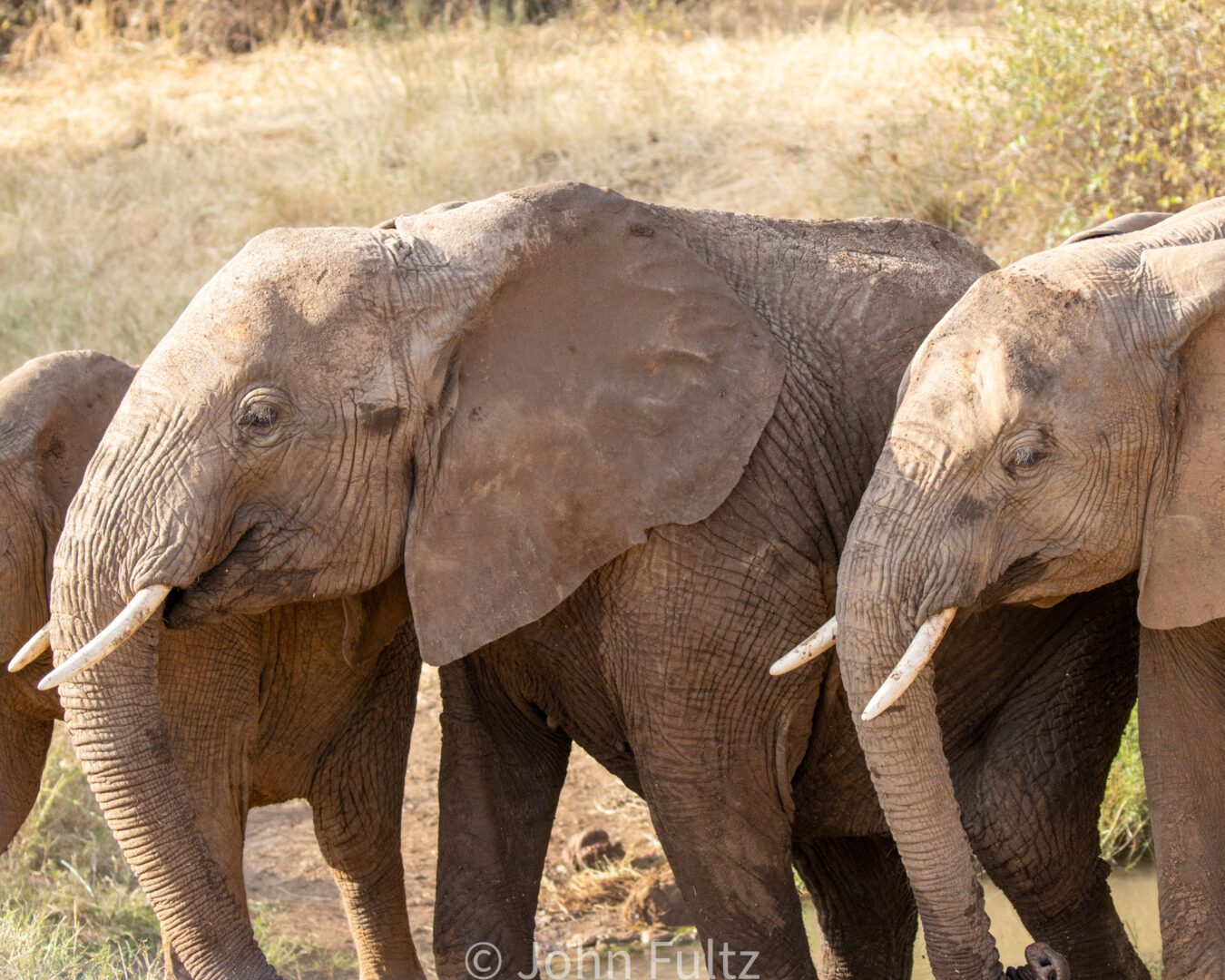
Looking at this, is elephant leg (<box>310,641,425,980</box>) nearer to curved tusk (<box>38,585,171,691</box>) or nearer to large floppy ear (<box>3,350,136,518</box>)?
large floppy ear (<box>3,350,136,518</box>)

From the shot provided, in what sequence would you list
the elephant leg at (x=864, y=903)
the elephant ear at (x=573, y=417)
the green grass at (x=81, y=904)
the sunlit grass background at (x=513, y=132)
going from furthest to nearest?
the sunlit grass background at (x=513, y=132), the green grass at (x=81, y=904), the elephant leg at (x=864, y=903), the elephant ear at (x=573, y=417)

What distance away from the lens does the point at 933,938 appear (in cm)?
425

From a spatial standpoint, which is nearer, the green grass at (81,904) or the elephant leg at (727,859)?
the elephant leg at (727,859)

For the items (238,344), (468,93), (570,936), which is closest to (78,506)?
(238,344)

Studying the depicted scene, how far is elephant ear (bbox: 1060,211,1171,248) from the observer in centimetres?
484

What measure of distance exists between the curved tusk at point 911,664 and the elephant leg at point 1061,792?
0.97 m

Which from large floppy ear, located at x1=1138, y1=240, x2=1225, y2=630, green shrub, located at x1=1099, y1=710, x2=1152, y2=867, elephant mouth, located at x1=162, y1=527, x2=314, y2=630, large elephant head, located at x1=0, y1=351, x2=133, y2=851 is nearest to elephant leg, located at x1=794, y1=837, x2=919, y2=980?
green shrub, located at x1=1099, y1=710, x2=1152, y2=867

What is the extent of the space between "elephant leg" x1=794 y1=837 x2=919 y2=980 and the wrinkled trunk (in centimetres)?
164

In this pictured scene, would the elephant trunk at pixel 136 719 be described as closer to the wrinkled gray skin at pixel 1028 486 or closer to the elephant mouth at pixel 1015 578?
the wrinkled gray skin at pixel 1028 486

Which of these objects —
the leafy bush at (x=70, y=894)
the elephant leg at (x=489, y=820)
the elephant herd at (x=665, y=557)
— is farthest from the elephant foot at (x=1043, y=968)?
the leafy bush at (x=70, y=894)

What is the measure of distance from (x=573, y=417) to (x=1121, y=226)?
4.85ft

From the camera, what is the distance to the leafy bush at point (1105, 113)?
8398 millimetres

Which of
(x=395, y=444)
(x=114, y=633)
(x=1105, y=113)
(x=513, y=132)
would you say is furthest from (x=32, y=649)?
(x=513, y=132)

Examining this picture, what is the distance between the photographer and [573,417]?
4.73 metres
